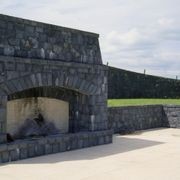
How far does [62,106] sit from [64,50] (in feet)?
5.97

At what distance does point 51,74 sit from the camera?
9.78 m

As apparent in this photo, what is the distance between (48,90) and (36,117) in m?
0.81

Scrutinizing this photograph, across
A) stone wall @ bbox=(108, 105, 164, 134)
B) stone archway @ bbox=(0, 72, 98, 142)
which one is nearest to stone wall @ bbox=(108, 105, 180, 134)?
stone wall @ bbox=(108, 105, 164, 134)

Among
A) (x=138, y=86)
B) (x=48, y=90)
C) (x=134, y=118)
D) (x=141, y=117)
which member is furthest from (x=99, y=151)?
→ (x=138, y=86)

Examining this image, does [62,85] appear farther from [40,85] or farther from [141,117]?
[141,117]

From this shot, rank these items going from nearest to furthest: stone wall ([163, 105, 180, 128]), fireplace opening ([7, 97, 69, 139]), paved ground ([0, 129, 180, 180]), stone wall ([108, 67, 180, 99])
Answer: paved ground ([0, 129, 180, 180]) → fireplace opening ([7, 97, 69, 139]) → stone wall ([163, 105, 180, 128]) → stone wall ([108, 67, 180, 99])

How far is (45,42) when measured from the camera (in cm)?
974

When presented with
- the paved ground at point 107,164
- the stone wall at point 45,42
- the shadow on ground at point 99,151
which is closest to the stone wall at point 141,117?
the shadow on ground at point 99,151

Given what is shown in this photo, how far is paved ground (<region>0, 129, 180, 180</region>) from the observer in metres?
7.37

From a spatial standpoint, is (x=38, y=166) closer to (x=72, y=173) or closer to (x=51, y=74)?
(x=72, y=173)

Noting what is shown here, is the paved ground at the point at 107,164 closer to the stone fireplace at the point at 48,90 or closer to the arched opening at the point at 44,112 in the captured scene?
the stone fireplace at the point at 48,90

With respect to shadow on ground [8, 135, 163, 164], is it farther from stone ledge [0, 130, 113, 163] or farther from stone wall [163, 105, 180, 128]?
stone wall [163, 105, 180, 128]

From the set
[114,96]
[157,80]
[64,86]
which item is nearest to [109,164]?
[64,86]

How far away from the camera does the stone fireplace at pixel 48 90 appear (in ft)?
29.1
